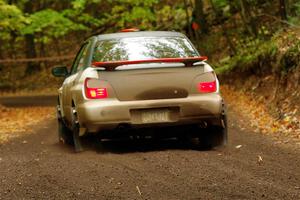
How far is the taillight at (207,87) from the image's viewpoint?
28.2 feet

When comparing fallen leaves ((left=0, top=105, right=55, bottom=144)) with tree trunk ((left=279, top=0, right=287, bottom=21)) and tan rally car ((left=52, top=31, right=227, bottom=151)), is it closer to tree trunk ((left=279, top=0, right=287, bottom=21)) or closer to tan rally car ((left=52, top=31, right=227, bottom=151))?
tan rally car ((left=52, top=31, right=227, bottom=151))

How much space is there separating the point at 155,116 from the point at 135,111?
0.28 metres

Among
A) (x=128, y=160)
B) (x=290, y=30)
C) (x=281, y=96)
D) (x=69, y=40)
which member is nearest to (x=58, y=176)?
(x=128, y=160)

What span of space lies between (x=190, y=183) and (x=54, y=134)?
305 inches

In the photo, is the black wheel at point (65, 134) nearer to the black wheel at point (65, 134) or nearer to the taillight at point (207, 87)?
the black wheel at point (65, 134)

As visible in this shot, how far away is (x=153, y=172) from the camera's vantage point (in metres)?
6.84

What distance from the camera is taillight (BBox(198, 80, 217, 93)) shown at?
8609mm

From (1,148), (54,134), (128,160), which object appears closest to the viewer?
(128,160)

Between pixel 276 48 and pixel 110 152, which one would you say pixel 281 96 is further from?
pixel 110 152

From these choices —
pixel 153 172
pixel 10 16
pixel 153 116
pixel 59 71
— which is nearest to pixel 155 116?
pixel 153 116

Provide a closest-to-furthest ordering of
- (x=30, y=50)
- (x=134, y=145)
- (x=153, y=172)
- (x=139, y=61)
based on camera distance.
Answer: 1. (x=153, y=172)
2. (x=139, y=61)
3. (x=134, y=145)
4. (x=30, y=50)

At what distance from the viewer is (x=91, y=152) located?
8828 mm

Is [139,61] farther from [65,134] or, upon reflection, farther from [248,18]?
[248,18]

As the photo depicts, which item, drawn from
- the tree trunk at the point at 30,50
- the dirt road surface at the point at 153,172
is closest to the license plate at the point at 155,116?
the dirt road surface at the point at 153,172
